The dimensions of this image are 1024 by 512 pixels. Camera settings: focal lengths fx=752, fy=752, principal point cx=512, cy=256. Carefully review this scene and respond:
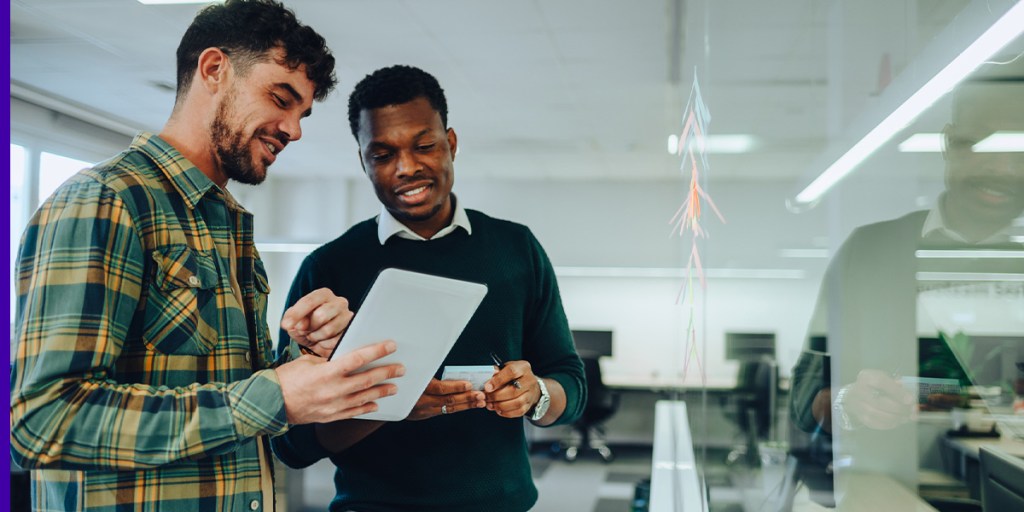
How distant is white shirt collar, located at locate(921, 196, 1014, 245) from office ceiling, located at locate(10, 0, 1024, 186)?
9cm

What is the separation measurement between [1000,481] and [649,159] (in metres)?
7.01

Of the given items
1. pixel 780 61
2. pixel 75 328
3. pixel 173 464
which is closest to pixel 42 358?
pixel 75 328

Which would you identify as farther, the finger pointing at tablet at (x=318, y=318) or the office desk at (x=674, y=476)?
the office desk at (x=674, y=476)

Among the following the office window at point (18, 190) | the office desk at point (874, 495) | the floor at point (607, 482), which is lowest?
the floor at point (607, 482)

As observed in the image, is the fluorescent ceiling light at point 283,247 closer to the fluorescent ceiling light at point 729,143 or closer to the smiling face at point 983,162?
the fluorescent ceiling light at point 729,143

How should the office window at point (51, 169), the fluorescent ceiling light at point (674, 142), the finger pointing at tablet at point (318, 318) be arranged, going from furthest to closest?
the office window at point (51, 169) < the fluorescent ceiling light at point (674, 142) < the finger pointing at tablet at point (318, 318)

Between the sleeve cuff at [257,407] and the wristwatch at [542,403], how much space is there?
0.58 m

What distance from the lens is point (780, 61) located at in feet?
2.31

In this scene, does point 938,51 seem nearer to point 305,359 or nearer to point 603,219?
point 305,359

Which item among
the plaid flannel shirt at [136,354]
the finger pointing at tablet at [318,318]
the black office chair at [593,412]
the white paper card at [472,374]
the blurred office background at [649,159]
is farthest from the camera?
the black office chair at [593,412]

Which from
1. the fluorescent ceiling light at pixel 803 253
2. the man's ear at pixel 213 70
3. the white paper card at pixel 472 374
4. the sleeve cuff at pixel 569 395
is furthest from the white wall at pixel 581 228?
the fluorescent ceiling light at pixel 803 253

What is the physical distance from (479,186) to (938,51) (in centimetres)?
821

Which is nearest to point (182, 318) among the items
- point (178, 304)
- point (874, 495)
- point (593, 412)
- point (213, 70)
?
point (178, 304)

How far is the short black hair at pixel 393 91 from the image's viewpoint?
154 centimetres
